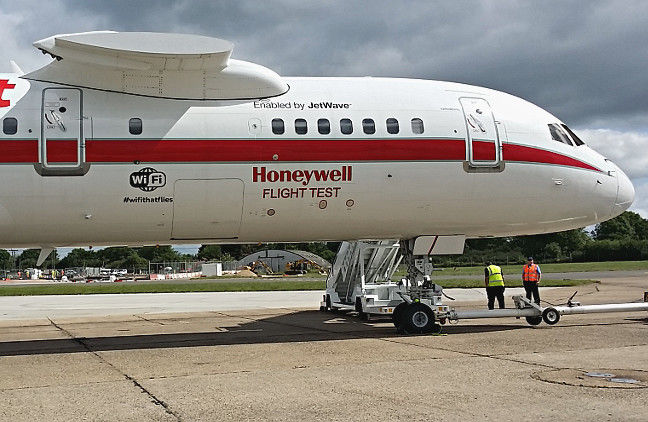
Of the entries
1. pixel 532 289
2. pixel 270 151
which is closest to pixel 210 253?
pixel 532 289

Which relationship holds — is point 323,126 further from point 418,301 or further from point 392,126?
point 418,301

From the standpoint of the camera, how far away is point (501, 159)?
14.2 meters

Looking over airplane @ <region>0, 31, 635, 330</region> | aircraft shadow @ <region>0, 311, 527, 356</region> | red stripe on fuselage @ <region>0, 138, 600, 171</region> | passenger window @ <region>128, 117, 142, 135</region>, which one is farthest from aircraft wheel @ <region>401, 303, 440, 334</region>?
passenger window @ <region>128, 117, 142, 135</region>

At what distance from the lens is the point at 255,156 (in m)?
13.0

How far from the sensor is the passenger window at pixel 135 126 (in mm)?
12656

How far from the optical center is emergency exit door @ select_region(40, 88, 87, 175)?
40.4 ft

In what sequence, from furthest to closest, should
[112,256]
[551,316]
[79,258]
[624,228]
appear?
1. [79,258]
2. [112,256]
3. [624,228]
4. [551,316]

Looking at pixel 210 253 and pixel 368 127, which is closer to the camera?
pixel 368 127

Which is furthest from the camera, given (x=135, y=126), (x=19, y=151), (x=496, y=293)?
(x=496, y=293)

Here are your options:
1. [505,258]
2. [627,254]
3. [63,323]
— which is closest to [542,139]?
[63,323]

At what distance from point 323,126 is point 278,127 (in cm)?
91

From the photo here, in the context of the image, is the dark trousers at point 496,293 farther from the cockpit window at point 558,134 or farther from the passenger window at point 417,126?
the passenger window at point 417,126

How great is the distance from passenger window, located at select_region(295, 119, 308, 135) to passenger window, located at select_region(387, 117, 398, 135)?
1.72 meters

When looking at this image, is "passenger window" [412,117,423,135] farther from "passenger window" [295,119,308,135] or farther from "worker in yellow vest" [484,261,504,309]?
"worker in yellow vest" [484,261,504,309]
